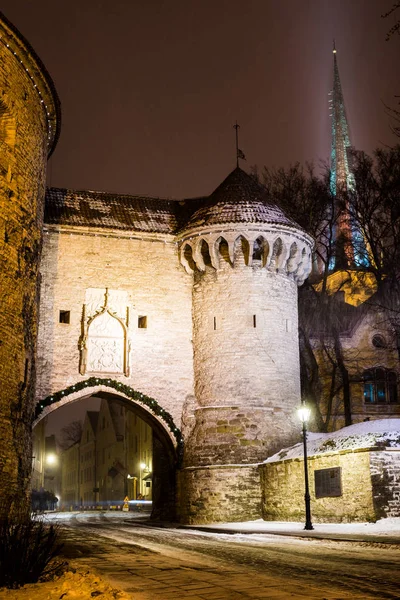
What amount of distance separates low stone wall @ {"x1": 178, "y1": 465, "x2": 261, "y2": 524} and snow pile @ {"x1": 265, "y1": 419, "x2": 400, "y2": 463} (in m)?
1.54

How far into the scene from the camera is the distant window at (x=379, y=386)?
3262 cm

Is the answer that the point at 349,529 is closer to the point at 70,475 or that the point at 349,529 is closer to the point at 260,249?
the point at 260,249

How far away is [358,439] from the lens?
17.4 meters

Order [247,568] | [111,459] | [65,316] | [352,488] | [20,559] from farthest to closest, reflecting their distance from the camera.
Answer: [111,459] → [65,316] → [352,488] → [247,568] → [20,559]

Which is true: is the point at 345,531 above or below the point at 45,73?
below

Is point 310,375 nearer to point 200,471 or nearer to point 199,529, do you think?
point 200,471

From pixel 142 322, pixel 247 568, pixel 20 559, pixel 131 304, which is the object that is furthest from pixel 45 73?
pixel 20 559

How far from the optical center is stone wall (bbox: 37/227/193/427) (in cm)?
2259

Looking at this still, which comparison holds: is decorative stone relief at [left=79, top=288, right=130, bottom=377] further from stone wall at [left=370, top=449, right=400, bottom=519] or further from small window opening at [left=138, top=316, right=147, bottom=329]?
stone wall at [left=370, top=449, right=400, bottom=519]

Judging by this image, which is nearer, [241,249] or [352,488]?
[352,488]

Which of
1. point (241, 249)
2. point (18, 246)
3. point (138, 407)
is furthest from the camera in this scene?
point (241, 249)

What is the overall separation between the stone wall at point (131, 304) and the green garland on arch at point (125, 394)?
183mm

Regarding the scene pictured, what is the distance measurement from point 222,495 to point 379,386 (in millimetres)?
13756

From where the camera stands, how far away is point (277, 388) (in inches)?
908
